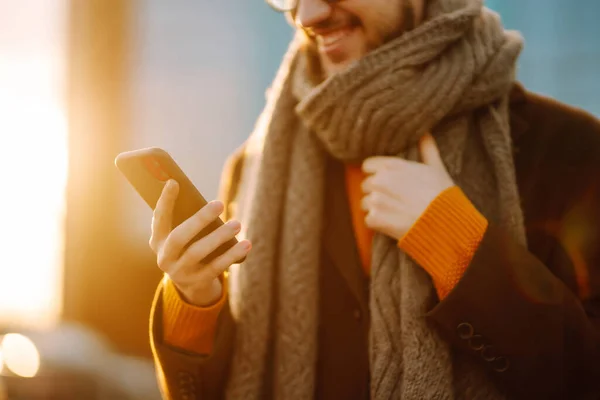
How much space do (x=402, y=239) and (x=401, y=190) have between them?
0.10 metres

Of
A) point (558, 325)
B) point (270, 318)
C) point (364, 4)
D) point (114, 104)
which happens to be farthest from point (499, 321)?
point (114, 104)

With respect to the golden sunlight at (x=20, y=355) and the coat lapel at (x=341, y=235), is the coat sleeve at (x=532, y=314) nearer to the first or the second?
the coat lapel at (x=341, y=235)

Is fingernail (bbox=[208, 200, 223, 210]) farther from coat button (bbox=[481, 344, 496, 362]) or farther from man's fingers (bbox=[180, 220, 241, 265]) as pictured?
coat button (bbox=[481, 344, 496, 362])

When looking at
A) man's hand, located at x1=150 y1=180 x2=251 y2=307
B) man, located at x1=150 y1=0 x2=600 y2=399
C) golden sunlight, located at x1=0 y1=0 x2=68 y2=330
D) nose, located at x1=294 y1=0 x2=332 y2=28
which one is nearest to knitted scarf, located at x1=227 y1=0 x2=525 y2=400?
man, located at x1=150 y1=0 x2=600 y2=399

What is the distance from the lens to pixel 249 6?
3.18m

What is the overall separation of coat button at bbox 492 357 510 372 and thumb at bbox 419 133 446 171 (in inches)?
15.5

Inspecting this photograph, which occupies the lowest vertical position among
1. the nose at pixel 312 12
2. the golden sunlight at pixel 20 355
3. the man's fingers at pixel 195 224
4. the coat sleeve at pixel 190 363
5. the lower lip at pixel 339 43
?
the golden sunlight at pixel 20 355

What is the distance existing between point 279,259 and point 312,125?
0.33 m

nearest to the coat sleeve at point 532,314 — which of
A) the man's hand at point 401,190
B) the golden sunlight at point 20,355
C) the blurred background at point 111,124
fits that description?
the man's hand at point 401,190

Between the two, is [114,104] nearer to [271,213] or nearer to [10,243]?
[10,243]

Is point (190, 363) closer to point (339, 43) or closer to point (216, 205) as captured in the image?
point (216, 205)

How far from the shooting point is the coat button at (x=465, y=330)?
105 centimetres

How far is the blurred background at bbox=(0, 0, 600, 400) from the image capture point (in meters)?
3.15

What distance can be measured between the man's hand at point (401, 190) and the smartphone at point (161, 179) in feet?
1.03
